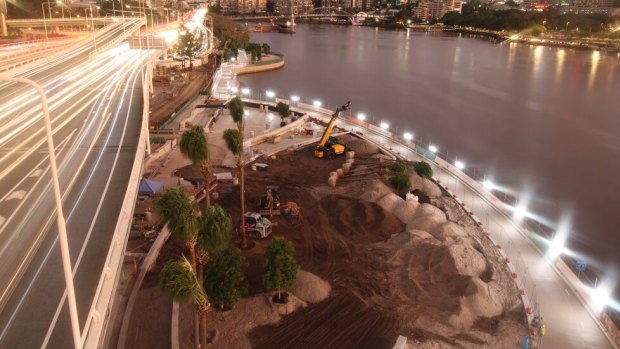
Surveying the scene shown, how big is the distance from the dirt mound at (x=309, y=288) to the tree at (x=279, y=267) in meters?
0.70

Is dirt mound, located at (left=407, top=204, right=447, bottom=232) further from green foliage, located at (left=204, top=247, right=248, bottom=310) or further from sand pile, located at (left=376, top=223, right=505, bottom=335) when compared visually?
green foliage, located at (left=204, top=247, right=248, bottom=310)

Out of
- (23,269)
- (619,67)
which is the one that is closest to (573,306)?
(23,269)

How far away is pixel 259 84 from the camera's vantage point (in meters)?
57.8

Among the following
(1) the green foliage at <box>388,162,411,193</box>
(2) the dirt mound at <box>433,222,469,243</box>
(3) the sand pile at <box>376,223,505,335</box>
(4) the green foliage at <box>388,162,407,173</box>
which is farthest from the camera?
(4) the green foliage at <box>388,162,407,173</box>

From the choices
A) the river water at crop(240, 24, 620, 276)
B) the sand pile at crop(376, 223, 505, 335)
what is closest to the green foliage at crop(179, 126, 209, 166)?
the sand pile at crop(376, 223, 505, 335)

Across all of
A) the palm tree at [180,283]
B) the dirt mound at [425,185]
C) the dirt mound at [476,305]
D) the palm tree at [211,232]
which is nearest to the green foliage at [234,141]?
the palm tree at [211,232]

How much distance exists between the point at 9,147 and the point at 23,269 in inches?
301

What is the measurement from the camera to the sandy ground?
12.1 m

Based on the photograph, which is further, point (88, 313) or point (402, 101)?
point (402, 101)

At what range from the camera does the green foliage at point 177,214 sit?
377 inches

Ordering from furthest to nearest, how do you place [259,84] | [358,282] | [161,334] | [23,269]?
[259,84]
[358,282]
[161,334]
[23,269]

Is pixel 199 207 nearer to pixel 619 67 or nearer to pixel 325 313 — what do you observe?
pixel 325 313

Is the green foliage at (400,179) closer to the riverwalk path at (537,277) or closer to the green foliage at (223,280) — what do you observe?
the riverwalk path at (537,277)

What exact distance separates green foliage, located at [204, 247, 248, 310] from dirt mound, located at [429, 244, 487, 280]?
5883mm
